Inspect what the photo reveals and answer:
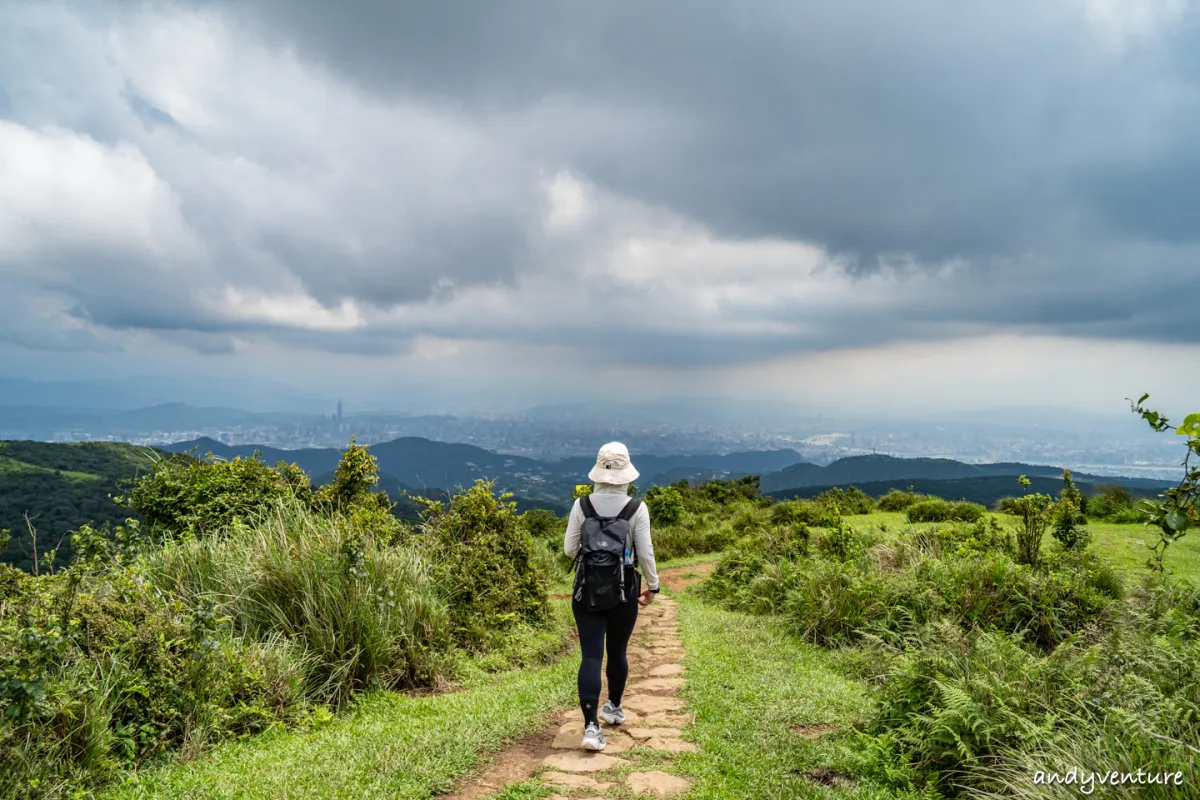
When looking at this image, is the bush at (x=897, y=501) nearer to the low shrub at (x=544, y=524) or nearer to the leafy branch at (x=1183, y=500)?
the low shrub at (x=544, y=524)

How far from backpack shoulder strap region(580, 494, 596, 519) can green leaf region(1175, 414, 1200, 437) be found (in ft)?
12.0

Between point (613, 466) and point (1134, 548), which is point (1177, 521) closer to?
point (613, 466)

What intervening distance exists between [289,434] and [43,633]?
165 metres

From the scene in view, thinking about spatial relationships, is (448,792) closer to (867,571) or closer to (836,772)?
(836,772)

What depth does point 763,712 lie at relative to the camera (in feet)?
20.4

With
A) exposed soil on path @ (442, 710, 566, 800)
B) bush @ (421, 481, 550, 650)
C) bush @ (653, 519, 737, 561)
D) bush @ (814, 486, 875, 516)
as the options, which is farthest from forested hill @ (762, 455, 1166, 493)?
exposed soil on path @ (442, 710, 566, 800)

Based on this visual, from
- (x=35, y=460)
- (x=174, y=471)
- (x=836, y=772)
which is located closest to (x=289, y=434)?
(x=35, y=460)

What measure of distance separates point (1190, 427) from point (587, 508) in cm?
376

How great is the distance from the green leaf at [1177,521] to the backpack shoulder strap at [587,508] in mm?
3534

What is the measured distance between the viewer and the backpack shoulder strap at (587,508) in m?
5.38

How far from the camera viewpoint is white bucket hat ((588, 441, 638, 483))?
17.7 feet

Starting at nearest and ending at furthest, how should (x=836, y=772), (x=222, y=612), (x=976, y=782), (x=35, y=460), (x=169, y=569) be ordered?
(x=976, y=782) < (x=836, y=772) < (x=222, y=612) < (x=169, y=569) < (x=35, y=460)

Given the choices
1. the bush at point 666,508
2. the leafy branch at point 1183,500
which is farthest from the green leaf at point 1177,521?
the bush at point 666,508

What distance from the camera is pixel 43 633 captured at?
462 centimetres
